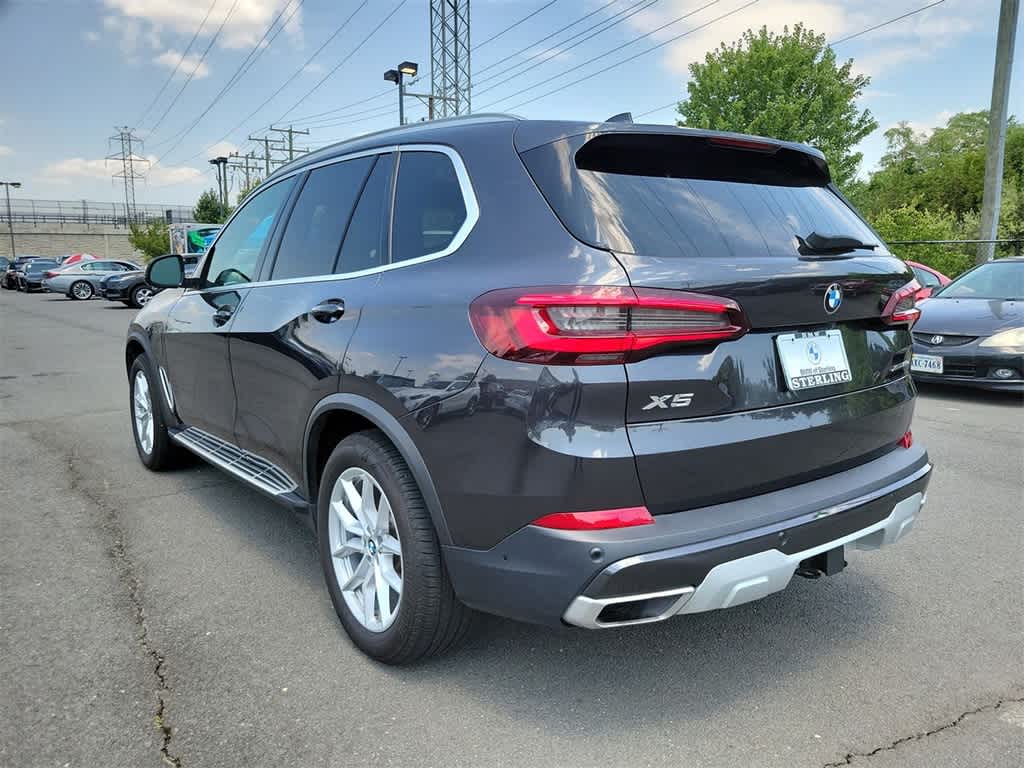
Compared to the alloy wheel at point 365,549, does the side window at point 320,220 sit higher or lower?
higher

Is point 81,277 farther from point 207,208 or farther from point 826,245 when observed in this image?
point 207,208

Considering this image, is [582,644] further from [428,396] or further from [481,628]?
[428,396]

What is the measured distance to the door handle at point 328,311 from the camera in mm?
2846

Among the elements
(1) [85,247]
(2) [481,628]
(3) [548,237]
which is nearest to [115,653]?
(2) [481,628]

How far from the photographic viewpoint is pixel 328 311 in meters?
2.90

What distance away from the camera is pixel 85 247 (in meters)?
88.3

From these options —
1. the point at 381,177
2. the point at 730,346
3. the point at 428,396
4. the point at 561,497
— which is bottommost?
the point at 561,497

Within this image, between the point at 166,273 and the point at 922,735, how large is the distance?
416 cm

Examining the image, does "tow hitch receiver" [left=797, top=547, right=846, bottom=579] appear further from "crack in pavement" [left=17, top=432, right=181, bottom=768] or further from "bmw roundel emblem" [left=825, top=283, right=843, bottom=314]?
"crack in pavement" [left=17, top=432, right=181, bottom=768]

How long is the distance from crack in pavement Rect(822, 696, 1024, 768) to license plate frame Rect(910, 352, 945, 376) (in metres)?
5.85

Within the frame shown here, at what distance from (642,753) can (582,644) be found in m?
0.64

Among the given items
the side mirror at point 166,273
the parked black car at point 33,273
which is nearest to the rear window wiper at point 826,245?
the side mirror at point 166,273

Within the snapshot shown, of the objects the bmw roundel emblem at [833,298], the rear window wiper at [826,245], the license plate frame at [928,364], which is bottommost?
the license plate frame at [928,364]

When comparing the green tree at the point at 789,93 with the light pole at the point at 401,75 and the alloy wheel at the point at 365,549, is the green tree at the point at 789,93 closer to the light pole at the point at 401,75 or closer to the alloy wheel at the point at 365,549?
the light pole at the point at 401,75
